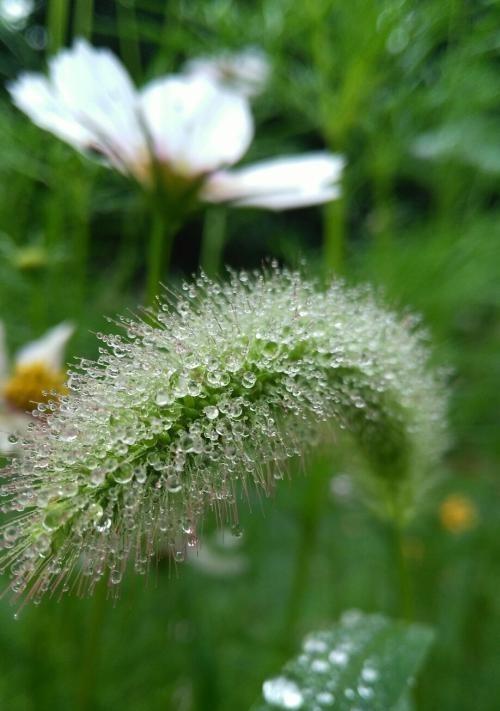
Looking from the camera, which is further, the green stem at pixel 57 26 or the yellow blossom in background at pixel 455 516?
the yellow blossom in background at pixel 455 516

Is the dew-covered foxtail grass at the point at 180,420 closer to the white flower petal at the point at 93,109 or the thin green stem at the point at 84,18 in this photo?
the white flower petal at the point at 93,109

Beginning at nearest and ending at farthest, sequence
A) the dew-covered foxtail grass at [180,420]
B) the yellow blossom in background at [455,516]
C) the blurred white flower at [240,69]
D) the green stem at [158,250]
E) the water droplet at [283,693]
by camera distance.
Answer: the dew-covered foxtail grass at [180,420] < the water droplet at [283,693] < the green stem at [158,250] < the blurred white flower at [240,69] < the yellow blossom in background at [455,516]

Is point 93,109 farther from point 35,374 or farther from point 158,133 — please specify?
point 35,374

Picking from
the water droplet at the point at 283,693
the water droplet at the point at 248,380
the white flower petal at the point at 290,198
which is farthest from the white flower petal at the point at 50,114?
the water droplet at the point at 283,693

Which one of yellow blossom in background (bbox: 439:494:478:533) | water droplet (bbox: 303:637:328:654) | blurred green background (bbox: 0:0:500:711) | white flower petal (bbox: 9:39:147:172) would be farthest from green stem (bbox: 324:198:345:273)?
yellow blossom in background (bbox: 439:494:478:533)

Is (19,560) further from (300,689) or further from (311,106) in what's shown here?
(311,106)

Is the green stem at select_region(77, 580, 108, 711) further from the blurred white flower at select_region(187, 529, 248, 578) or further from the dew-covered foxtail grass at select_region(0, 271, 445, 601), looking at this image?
the blurred white flower at select_region(187, 529, 248, 578)

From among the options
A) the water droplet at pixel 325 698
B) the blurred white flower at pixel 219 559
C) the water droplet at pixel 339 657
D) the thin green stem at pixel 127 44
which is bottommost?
the water droplet at pixel 325 698

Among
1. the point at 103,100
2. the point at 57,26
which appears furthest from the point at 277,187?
the point at 57,26
